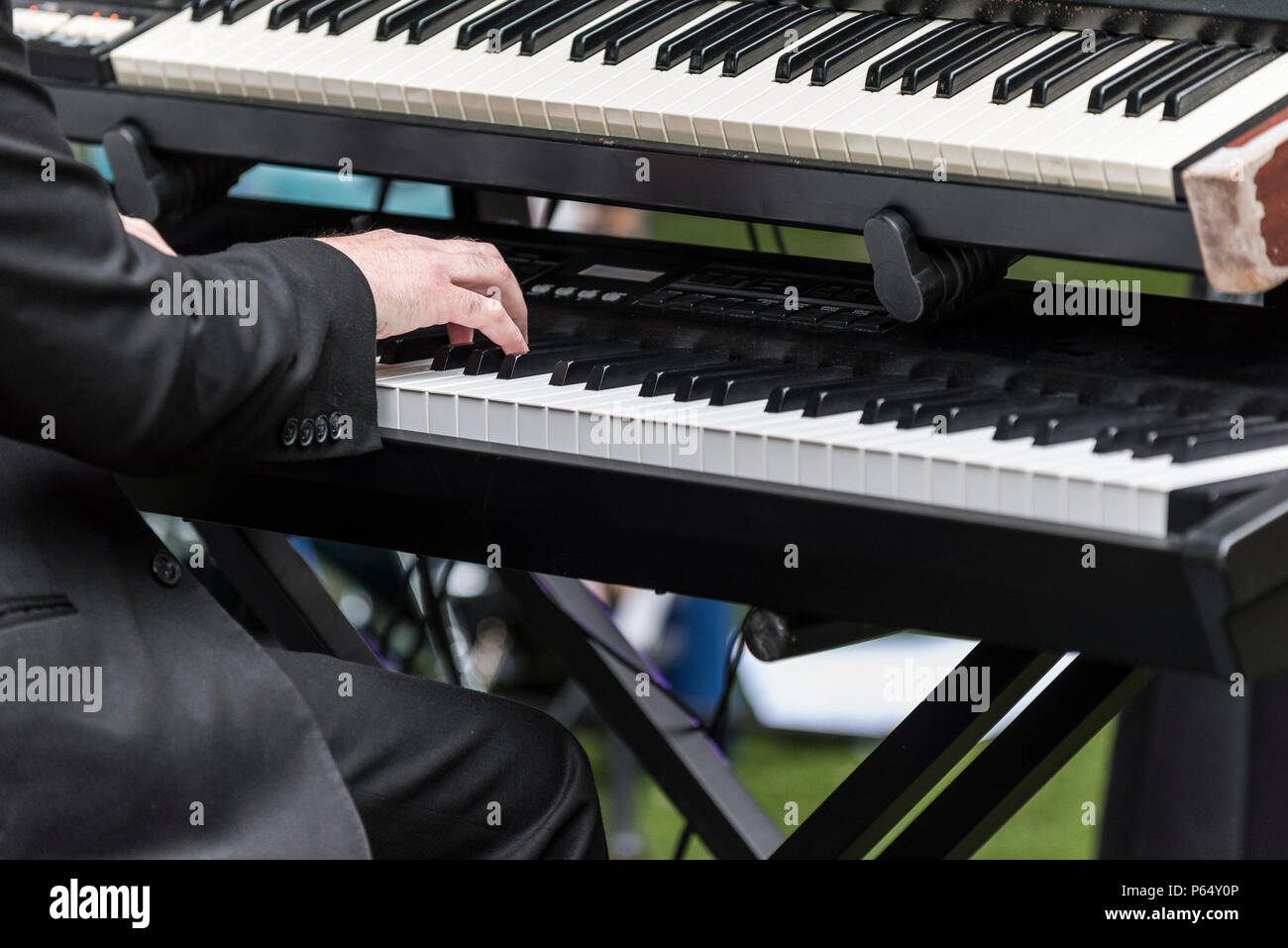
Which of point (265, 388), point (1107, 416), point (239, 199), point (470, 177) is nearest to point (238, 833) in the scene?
point (265, 388)

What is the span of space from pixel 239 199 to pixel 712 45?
59 centimetres

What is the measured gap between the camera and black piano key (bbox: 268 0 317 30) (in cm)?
160

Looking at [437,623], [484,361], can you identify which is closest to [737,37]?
[484,361]

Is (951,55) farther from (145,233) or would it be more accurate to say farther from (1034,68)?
(145,233)

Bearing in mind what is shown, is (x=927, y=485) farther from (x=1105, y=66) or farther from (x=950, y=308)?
(x=1105, y=66)

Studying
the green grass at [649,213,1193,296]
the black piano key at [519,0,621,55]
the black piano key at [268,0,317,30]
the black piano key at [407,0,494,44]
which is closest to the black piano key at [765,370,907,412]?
the black piano key at [519,0,621,55]

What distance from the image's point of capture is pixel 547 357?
1336mm

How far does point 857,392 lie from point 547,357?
254 millimetres

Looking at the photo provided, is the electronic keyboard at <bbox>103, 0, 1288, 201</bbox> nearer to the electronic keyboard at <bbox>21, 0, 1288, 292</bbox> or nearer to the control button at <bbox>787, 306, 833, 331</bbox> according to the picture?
the electronic keyboard at <bbox>21, 0, 1288, 292</bbox>

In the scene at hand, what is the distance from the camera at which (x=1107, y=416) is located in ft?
3.83

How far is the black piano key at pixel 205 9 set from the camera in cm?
164

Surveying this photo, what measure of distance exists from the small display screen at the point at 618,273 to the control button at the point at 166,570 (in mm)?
471

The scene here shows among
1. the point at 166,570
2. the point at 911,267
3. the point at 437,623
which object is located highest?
the point at 911,267
